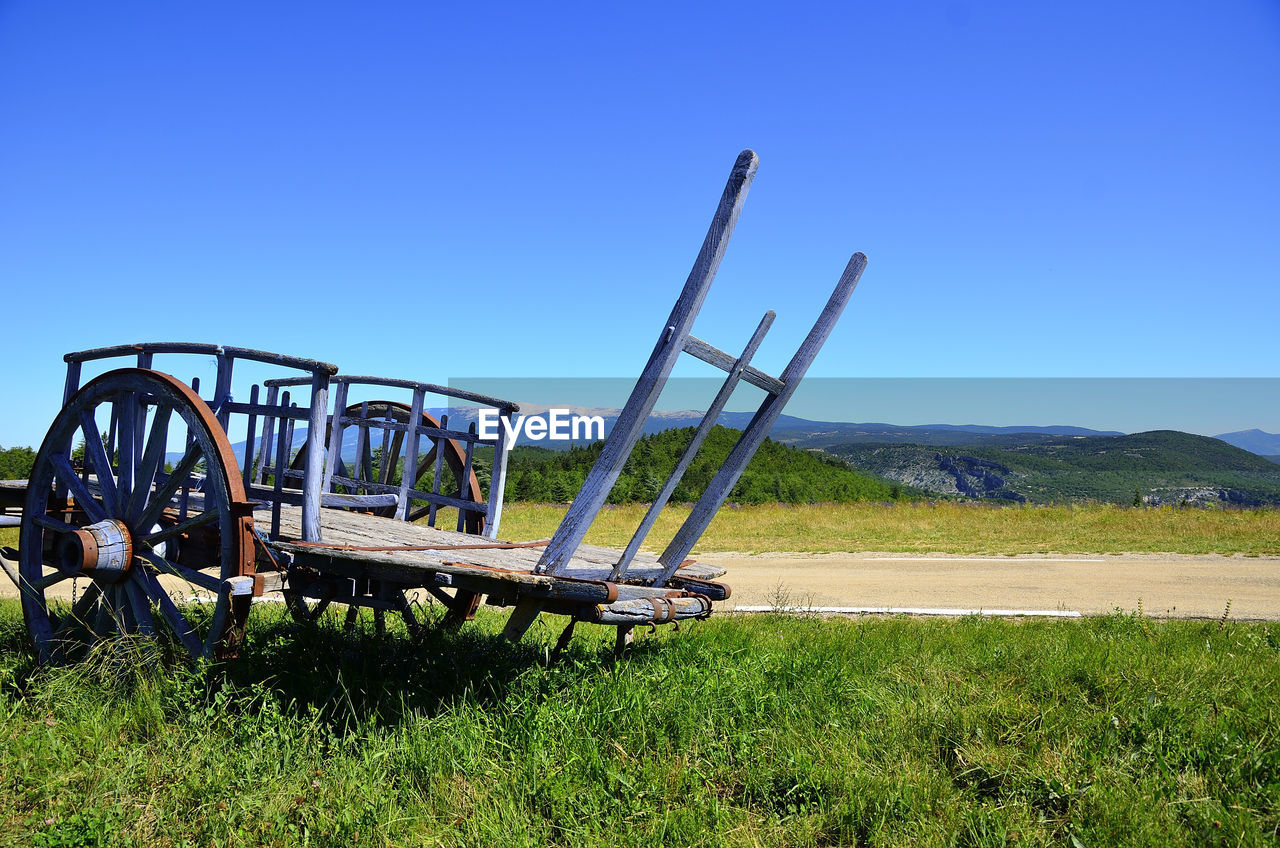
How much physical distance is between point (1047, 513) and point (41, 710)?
16.6m

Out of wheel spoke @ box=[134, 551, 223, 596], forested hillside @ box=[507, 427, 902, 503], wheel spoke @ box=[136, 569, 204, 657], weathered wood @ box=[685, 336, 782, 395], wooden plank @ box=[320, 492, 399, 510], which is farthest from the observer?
forested hillside @ box=[507, 427, 902, 503]

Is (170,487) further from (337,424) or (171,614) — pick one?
(337,424)

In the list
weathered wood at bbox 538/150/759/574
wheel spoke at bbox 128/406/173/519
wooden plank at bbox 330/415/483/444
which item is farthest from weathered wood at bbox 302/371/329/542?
wooden plank at bbox 330/415/483/444

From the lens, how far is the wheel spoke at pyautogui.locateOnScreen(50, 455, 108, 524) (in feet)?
15.0

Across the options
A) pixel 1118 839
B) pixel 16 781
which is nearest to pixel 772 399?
pixel 1118 839

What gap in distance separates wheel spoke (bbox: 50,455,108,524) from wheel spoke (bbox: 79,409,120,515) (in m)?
0.06

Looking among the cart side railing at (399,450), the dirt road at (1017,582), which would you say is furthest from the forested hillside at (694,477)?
the cart side railing at (399,450)

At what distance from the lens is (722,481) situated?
409 cm

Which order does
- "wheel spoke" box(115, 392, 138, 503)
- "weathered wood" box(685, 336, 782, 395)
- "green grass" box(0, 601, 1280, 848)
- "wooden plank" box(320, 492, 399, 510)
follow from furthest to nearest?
"wooden plank" box(320, 492, 399, 510) → "wheel spoke" box(115, 392, 138, 503) → "weathered wood" box(685, 336, 782, 395) → "green grass" box(0, 601, 1280, 848)

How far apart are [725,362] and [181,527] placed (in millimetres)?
2840

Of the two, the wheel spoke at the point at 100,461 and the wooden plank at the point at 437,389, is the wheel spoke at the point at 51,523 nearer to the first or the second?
the wheel spoke at the point at 100,461

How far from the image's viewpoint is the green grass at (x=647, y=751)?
299 cm

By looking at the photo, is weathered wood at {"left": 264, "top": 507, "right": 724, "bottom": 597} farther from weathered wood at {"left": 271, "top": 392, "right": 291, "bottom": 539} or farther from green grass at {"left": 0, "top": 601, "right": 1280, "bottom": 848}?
green grass at {"left": 0, "top": 601, "right": 1280, "bottom": 848}

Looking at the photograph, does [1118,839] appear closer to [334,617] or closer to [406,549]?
[406,549]
